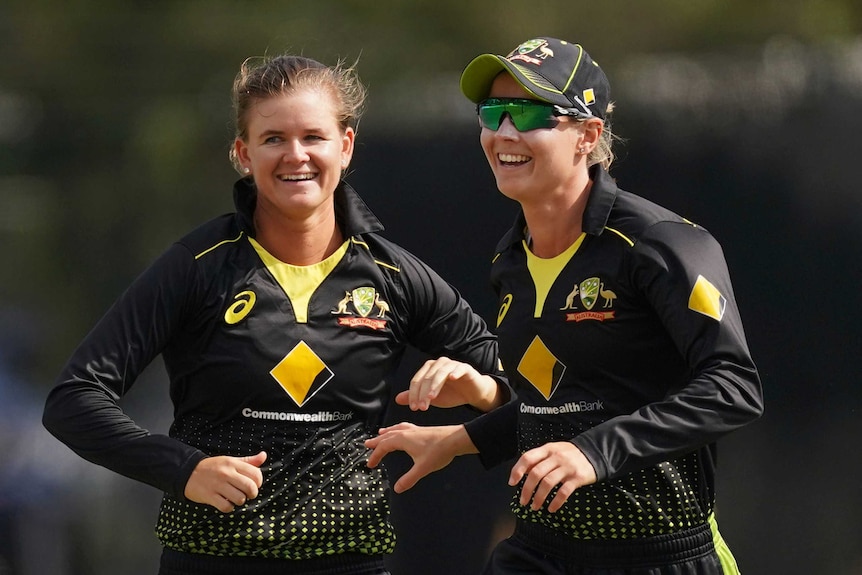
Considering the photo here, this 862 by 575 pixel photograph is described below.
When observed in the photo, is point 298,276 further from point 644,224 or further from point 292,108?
point 644,224

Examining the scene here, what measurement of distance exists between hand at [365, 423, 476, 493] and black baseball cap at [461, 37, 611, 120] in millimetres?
808

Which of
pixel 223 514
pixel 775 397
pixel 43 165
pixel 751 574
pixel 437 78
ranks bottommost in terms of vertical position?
pixel 751 574

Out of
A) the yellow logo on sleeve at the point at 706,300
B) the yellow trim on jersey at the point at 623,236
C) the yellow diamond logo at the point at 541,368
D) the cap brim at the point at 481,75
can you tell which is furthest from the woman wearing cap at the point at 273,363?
the yellow logo on sleeve at the point at 706,300

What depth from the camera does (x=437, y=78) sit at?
15.2 ft

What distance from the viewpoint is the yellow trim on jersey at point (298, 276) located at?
3189 millimetres

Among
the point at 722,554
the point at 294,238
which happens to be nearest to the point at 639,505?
the point at 722,554

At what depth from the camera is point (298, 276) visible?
10.6 ft

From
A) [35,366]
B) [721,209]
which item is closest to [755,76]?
[721,209]

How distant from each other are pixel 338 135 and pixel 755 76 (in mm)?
1828

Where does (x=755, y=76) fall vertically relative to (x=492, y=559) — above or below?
above

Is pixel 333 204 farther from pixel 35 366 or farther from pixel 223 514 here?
pixel 35 366

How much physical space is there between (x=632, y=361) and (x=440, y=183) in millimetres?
1787

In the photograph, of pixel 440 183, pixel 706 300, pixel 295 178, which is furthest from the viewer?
pixel 440 183

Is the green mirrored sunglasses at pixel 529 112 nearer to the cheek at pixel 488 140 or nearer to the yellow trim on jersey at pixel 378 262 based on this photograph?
the cheek at pixel 488 140
